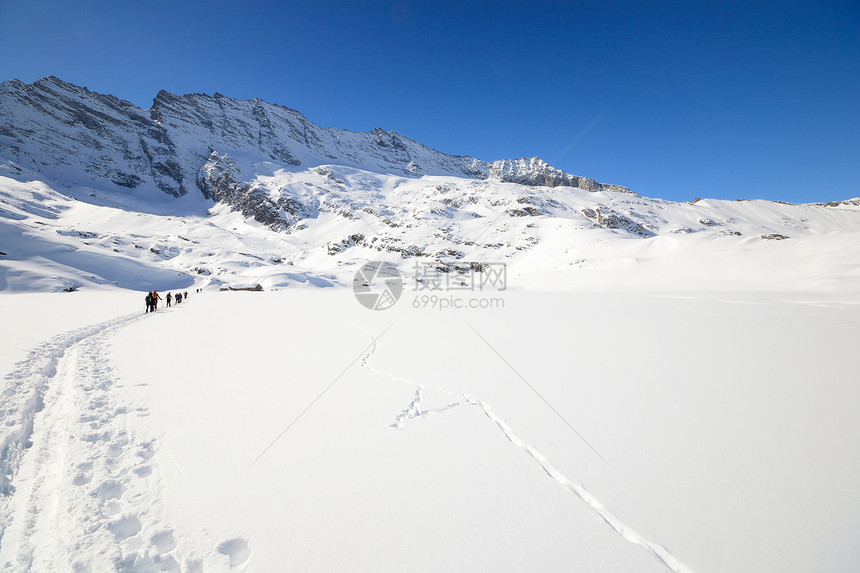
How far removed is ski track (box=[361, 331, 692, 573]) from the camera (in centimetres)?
214

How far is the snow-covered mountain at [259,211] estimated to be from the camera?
45031mm

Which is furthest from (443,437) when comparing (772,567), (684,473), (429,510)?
(772,567)

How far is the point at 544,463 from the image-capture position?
3.19 m

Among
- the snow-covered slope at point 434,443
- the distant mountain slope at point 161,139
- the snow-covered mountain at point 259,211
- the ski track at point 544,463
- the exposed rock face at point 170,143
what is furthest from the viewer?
the distant mountain slope at point 161,139

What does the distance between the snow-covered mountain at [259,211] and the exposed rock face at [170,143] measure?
0.60m

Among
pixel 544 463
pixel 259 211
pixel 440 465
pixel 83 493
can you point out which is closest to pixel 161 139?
pixel 259 211

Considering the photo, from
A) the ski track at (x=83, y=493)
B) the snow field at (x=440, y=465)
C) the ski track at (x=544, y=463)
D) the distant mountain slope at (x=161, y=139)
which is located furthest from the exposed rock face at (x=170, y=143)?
the ski track at (x=544, y=463)

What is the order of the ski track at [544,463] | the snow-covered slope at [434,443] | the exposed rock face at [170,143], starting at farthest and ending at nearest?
1. the exposed rock face at [170,143]
2. the snow-covered slope at [434,443]
3. the ski track at [544,463]

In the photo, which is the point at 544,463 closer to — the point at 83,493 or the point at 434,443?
the point at 434,443

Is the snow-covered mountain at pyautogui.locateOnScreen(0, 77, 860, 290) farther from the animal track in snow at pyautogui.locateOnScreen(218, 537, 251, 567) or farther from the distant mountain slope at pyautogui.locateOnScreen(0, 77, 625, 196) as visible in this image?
the animal track in snow at pyautogui.locateOnScreen(218, 537, 251, 567)

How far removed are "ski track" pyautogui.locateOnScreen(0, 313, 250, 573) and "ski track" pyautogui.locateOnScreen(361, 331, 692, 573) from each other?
2344 millimetres

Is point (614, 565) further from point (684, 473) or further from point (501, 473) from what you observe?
point (684, 473)

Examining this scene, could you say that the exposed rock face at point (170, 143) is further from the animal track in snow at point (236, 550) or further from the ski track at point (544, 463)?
the animal track in snow at point (236, 550)

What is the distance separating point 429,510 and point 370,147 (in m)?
197
